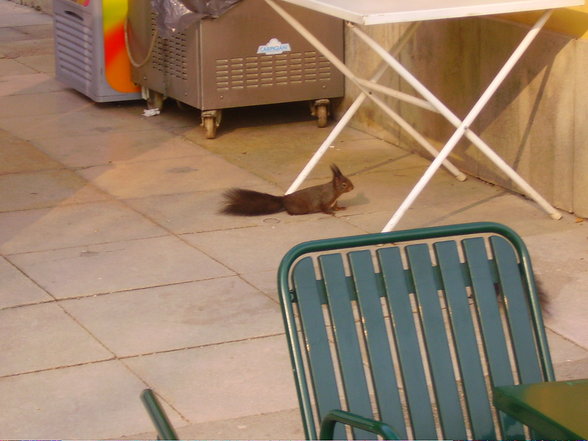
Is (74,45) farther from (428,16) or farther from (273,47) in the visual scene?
(428,16)

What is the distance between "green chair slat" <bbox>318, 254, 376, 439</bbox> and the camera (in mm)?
3193

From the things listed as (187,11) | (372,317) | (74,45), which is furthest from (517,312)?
(74,45)

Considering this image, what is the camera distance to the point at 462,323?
3305mm

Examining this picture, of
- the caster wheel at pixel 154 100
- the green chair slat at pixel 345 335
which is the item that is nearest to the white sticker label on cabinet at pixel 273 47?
the caster wheel at pixel 154 100

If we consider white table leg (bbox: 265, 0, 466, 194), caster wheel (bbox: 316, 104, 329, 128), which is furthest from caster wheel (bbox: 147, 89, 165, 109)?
white table leg (bbox: 265, 0, 466, 194)

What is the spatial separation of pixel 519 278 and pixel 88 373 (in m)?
2.24

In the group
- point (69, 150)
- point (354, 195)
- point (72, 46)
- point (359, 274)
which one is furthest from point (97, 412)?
point (72, 46)

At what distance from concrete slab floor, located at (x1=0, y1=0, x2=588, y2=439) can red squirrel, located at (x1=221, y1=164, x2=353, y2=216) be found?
8cm

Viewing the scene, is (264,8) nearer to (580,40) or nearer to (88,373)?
(580,40)

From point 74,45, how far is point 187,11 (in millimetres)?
1946

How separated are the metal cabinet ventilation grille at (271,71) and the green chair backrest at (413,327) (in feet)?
18.5

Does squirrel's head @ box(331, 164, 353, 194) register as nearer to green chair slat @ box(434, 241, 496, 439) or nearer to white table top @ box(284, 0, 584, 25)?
white table top @ box(284, 0, 584, 25)

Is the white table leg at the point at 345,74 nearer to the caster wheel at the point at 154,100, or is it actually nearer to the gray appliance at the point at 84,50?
the caster wheel at the point at 154,100

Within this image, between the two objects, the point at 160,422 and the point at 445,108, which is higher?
the point at 160,422
